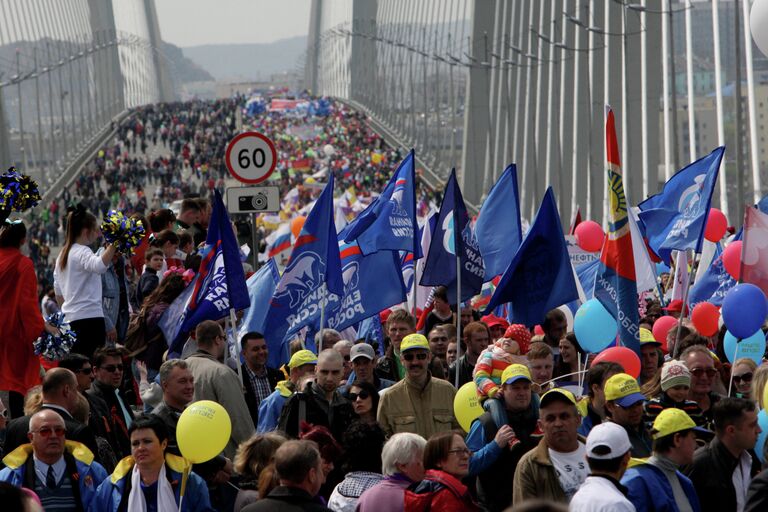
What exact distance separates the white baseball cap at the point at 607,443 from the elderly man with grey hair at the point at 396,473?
891 millimetres

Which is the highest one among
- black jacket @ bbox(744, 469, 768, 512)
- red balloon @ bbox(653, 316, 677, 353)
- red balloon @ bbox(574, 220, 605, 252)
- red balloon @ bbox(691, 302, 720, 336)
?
black jacket @ bbox(744, 469, 768, 512)

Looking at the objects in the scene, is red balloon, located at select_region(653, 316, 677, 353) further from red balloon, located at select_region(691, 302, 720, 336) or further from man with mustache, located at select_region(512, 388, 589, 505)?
man with mustache, located at select_region(512, 388, 589, 505)

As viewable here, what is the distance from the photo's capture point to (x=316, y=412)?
32.2 ft

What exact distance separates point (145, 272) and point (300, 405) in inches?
198

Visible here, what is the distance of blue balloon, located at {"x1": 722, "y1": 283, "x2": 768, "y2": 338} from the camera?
11594mm

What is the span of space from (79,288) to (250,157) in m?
2.31

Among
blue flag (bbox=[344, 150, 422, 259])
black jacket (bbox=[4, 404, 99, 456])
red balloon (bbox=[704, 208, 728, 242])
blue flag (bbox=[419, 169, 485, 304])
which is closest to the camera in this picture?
black jacket (bbox=[4, 404, 99, 456])

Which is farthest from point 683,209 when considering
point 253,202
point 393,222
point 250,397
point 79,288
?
point 79,288

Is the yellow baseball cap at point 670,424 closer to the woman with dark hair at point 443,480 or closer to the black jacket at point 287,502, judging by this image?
the woman with dark hair at point 443,480

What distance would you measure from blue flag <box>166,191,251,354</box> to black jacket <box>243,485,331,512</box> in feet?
15.1

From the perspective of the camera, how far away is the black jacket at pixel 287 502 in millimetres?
7188

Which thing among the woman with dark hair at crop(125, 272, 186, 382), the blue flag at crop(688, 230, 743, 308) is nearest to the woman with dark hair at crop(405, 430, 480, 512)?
the woman with dark hair at crop(125, 272, 186, 382)

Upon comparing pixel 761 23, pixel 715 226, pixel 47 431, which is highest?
pixel 761 23

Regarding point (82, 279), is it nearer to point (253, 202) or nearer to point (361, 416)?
point (253, 202)
